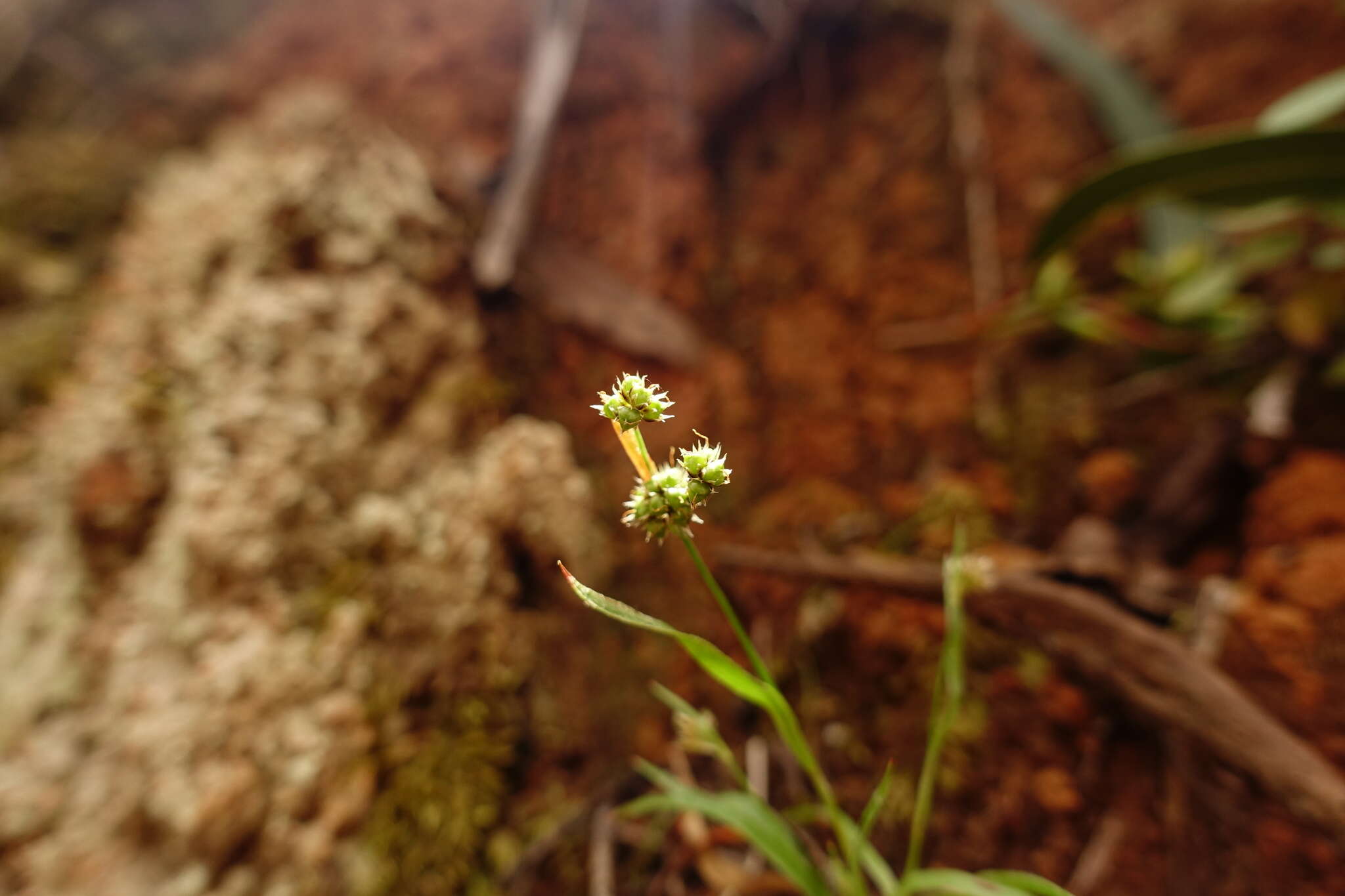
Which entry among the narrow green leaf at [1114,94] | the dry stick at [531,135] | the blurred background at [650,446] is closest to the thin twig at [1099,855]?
the blurred background at [650,446]

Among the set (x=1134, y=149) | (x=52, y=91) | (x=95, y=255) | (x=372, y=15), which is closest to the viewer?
(x=1134, y=149)

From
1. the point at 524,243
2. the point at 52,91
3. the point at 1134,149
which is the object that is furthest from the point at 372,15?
the point at 1134,149

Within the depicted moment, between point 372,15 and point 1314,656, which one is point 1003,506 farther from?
point 372,15

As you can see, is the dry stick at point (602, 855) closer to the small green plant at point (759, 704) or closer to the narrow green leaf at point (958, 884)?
the small green plant at point (759, 704)

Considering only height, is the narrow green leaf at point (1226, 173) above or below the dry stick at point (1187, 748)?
above

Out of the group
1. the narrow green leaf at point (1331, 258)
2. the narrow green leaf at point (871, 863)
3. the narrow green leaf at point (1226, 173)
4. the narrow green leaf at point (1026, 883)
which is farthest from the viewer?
the narrow green leaf at point (1331, 258)

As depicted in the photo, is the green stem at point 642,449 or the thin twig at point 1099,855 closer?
the green stem at point 642,449

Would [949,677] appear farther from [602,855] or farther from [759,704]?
[602,855]
